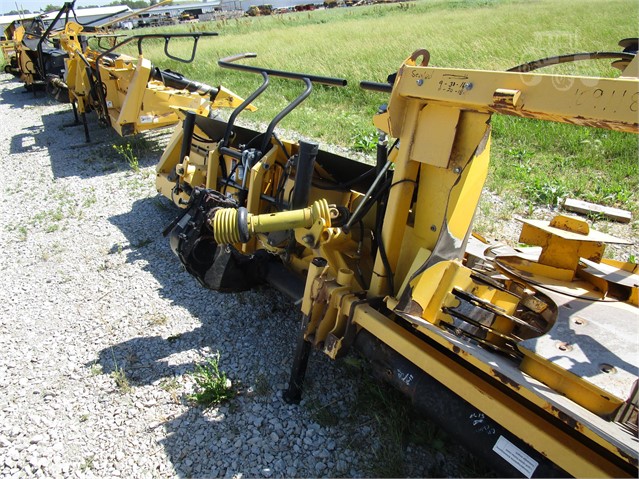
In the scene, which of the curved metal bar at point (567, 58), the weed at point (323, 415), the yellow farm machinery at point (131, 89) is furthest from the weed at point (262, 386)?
the yellow farm machinery at point (131, 89)

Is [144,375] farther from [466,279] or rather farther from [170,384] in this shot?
[466,279]

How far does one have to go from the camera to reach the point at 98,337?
339 cm

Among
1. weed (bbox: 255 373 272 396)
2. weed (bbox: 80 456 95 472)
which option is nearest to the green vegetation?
weed (bbox: 255 373 272 396)

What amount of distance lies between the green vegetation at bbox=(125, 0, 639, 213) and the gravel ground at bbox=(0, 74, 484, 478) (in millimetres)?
3398

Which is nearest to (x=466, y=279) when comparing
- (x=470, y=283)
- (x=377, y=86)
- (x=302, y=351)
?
(x=470, y=283)

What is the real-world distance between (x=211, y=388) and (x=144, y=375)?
53 centimetres

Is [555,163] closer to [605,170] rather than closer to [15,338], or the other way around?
[605,170]

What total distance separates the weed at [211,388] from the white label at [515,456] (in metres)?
1.54

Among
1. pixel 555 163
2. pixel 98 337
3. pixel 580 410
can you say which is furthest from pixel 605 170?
pixel 98 337

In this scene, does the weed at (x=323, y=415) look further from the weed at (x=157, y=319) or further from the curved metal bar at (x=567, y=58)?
the curved metal bar at (x=567, y=58)

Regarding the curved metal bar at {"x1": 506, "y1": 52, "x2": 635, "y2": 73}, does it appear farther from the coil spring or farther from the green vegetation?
the green vegetation

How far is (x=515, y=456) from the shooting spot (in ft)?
5.91

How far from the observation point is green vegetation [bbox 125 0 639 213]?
219 inches

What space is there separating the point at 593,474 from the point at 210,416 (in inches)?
74.4
